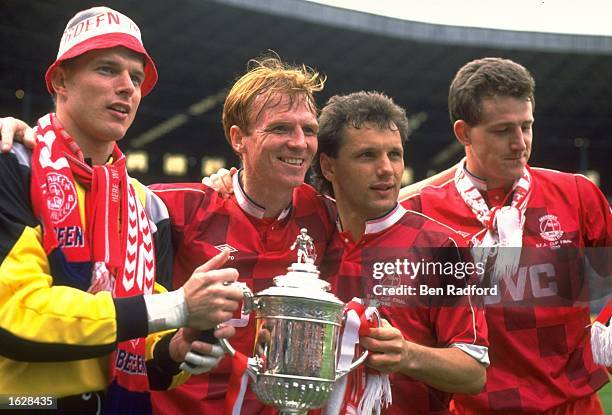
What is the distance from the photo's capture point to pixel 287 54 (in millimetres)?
20484

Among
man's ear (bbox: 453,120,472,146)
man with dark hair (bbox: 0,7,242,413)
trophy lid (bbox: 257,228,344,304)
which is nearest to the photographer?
man with dark hair (bbox: 0,7,242,413)

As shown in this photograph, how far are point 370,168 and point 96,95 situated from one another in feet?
2.81

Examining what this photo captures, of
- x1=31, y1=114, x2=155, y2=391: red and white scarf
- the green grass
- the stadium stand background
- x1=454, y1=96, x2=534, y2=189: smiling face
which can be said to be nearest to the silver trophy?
x1=31, y1=114, x2=155, y2=391: red and white scarf

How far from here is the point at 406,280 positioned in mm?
2627

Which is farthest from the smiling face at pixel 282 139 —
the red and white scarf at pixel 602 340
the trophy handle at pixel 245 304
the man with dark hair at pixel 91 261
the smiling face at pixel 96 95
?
the red and white scarf at pixel 602 340

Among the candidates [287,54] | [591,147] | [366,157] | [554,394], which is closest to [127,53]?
[366,157]

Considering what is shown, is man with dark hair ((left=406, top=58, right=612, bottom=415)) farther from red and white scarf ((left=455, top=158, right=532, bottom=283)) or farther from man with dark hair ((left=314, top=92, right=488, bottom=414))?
man with dark hair ((left=314, top=92, right=488, bottom=414))

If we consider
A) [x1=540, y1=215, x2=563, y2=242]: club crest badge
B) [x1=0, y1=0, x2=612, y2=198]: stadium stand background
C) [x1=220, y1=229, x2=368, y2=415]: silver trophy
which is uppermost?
[x1=0, y1=0, x2=612, y2=198]: stadium stand background

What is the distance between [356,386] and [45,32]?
17.6 metres

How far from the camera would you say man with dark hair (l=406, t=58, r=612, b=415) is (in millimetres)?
3031

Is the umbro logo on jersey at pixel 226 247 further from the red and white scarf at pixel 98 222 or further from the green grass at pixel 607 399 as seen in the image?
the green grass at pixel 607 399

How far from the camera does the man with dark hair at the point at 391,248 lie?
257cm

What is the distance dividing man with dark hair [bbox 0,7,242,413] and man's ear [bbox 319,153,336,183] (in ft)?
1.92

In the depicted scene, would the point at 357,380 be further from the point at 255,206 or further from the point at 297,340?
the point at 255,206
